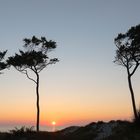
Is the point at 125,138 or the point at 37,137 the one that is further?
the point at 37,137

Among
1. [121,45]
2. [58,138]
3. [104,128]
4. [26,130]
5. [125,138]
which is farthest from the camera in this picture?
[121,45]

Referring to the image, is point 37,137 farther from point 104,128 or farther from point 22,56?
point 22,56

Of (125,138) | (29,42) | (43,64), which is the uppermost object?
(29,42)

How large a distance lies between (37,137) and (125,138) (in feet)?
17.9

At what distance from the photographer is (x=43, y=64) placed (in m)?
43.7

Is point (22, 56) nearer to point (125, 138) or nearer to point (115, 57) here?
point (115, 57)

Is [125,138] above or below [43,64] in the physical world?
below

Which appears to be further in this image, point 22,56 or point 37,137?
point 22,56

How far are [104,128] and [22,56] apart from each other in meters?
21.8

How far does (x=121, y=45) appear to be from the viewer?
41875 mm

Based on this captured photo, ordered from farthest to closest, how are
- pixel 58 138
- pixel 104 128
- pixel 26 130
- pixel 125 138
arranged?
pixel 104 128 < pixel 26 130 < pixel 58 138 < pixel 125 138

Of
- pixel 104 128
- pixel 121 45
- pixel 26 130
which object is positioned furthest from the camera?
pixel 121 45

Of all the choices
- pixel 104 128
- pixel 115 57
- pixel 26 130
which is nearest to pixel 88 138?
pixel 104 128

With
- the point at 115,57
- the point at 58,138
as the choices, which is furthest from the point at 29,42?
the point at 58,138
